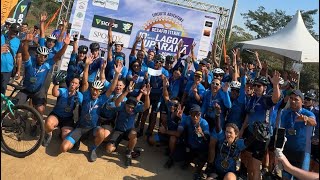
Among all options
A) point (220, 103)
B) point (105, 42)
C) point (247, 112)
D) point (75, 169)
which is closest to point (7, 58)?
point (75, 169)

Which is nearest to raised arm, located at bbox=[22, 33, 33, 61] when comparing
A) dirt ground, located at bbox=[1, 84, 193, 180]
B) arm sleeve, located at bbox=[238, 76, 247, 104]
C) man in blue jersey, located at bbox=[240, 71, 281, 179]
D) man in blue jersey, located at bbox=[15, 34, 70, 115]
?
man in blue jersey, located at bbox=[15, 34, 70, 115]

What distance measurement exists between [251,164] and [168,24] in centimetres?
747

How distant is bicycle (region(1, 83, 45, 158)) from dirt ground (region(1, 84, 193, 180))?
15 cm

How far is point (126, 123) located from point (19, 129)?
185 centimetres

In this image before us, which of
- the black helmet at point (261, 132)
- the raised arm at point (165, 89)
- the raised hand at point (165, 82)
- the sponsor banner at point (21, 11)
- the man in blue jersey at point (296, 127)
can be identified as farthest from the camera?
the sponsor banner at point (21, 11)

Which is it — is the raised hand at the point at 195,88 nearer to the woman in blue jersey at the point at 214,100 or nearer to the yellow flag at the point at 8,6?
the woman in blue jersey at the point at 214,100

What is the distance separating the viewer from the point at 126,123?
6074 mm

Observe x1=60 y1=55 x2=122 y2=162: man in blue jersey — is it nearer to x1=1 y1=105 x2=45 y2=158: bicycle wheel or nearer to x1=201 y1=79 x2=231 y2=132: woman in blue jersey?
x1=1 y1=105 x2=45 y2=158: bicycle wheel

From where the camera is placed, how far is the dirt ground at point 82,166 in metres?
5.02

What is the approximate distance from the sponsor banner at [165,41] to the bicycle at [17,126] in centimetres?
701

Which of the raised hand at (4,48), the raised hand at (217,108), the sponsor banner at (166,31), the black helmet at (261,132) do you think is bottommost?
the black helmet at (261,132)

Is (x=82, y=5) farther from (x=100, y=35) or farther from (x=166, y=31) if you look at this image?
(x=166, y=31)

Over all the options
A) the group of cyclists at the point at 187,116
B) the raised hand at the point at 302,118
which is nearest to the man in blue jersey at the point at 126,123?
the group of cyclists at the point at 187,116

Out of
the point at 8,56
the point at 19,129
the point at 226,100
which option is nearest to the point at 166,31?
the point at 226,100
